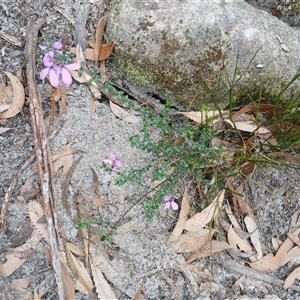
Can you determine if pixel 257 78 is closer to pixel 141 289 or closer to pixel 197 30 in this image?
pixel 197 30

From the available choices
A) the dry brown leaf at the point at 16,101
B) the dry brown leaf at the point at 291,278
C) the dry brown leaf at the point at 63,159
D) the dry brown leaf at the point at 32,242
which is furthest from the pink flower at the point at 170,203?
the dry brown leaf at the point at 16,101

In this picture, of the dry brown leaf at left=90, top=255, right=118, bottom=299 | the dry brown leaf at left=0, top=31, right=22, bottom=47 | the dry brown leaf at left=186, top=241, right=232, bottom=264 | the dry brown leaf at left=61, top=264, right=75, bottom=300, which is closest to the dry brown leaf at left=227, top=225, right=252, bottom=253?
the dry brown leaf at left=186, top=241, right=232, bottom=264

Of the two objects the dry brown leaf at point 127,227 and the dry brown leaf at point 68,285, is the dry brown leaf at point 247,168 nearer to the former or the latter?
the dry brown leaf at point 127,227

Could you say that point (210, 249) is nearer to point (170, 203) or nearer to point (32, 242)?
point (170, 203)

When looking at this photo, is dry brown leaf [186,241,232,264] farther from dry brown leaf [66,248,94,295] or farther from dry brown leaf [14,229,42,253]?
dry brown leaf [14,229,42,253]

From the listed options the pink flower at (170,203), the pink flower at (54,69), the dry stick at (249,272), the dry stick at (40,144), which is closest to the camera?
the pink flower at (54,69)

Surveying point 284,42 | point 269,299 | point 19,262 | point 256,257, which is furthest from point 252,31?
Result: point 19,262
